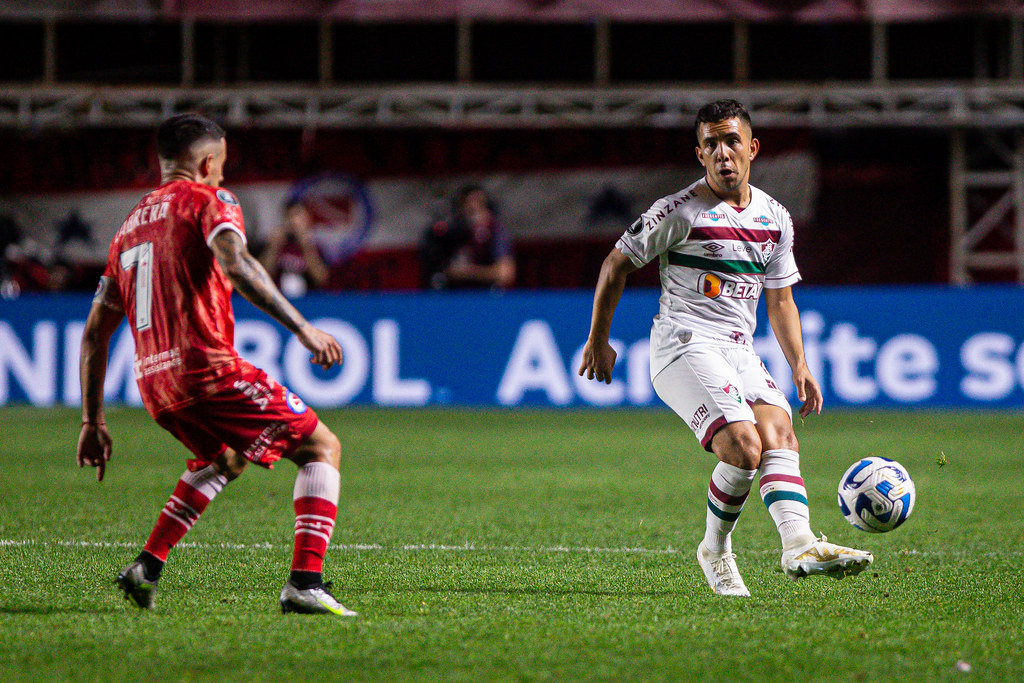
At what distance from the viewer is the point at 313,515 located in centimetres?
429

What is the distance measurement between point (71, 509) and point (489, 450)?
13.1ft

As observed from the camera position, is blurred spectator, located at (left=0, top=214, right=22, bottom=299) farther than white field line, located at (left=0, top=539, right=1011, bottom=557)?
Yes

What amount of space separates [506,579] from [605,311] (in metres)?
1.15

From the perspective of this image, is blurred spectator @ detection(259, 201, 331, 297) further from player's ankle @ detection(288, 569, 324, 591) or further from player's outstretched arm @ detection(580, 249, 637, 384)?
player's ankle @ detection(288, 569, 324, 591)

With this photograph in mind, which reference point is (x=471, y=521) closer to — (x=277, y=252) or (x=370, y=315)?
(x=370, y=315)

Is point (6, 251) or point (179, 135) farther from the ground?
point (179, 135)

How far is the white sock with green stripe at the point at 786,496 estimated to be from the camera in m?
4.60

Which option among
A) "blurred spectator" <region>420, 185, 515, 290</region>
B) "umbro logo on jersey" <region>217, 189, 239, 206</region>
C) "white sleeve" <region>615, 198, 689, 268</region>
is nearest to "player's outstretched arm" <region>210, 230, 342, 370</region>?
"umbro logo on jersey" <region>217, 189, 239, 206</region>

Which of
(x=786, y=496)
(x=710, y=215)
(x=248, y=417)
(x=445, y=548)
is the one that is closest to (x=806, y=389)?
(x=786, y=496)

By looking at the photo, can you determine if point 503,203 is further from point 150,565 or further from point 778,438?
point 150,565

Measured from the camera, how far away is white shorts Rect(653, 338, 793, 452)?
4.74 m

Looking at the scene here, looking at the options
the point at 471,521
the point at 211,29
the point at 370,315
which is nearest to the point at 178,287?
the point at 471,521

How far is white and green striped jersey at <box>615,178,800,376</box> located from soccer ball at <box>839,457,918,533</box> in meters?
0.69

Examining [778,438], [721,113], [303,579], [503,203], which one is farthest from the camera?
[503,203]
